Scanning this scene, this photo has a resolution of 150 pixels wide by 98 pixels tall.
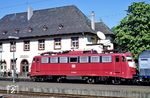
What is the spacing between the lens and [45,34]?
188ft

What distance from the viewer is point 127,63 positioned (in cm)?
3503

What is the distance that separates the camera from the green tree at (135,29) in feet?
157

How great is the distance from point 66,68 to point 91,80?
3.38 metres

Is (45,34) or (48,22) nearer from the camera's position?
(45,34)

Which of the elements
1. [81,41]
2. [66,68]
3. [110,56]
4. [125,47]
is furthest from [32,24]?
[110,56]

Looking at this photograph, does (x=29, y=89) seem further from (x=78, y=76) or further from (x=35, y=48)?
(x=35, y=48)

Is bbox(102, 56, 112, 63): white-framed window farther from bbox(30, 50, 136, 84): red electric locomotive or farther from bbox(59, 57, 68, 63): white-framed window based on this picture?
bbox(59, 57, 68, 63): white-framed window

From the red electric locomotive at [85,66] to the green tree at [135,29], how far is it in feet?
38.5

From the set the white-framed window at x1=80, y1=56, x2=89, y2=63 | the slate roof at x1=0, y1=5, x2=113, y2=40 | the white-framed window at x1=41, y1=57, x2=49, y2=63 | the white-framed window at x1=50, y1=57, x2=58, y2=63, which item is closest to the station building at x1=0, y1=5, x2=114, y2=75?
the slate roof at x1=0, y1=5, x2=113, y2=40

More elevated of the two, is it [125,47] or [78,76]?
[125,47]

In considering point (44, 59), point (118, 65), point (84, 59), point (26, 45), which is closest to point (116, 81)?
point (118, 65)

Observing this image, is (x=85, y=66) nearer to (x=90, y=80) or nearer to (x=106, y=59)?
(x=90, y=80)

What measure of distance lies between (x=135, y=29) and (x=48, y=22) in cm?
1707

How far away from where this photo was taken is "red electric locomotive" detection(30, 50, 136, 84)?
3534 cm
